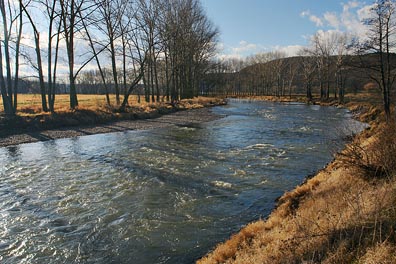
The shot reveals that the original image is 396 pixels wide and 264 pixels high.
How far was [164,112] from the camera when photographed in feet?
115

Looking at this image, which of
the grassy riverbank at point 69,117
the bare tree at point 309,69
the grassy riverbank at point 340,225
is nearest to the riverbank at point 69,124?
the grassy riverbank at point 69,117

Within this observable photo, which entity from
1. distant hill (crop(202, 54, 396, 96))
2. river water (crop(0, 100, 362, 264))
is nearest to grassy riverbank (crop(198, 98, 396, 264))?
river water (crop(0, 100, 362, 264))

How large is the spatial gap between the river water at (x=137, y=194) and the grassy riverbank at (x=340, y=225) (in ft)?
3.40

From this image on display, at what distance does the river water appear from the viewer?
653cm

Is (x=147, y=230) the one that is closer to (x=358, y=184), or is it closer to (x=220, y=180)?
(x=220, y=180)

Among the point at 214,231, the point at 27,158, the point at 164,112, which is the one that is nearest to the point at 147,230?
the point at 214,231

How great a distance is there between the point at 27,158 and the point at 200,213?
1009cm

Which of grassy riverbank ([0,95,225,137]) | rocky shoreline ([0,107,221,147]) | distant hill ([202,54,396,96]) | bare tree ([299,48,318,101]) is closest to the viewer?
rocky shoreline ([0,107,221,147])

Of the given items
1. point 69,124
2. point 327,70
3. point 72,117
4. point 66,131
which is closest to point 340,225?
point 66,131

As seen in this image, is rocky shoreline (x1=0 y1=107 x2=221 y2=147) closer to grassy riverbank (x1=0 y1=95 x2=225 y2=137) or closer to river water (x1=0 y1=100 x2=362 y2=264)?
grassy riverbank (x1=0 y1=95 x2=225 y2=137)

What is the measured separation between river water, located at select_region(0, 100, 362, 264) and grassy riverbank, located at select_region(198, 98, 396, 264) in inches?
40.8

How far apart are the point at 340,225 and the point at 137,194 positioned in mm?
6347

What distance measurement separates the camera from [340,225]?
15.4 ft

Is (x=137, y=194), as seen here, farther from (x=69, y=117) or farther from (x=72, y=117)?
(x=72, y=117)
